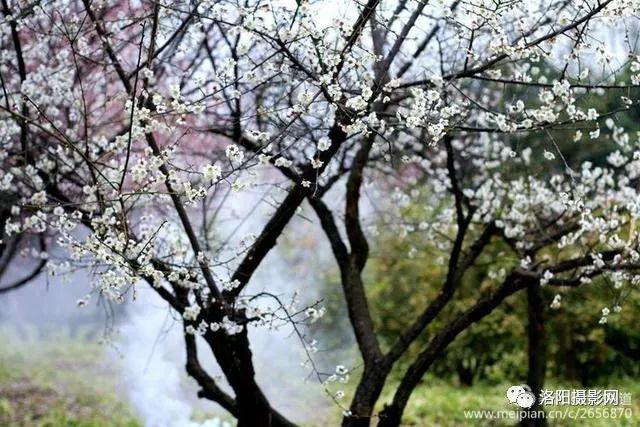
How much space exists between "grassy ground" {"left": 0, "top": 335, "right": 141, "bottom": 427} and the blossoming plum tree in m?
3.44

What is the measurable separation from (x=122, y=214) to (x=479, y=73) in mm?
1775

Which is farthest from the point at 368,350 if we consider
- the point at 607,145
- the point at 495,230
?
the point at 607,145

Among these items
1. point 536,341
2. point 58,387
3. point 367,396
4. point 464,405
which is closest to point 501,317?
point 464,405

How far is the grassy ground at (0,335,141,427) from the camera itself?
8.62 metres

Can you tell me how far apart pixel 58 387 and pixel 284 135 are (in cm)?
837

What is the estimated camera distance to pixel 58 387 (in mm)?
11008

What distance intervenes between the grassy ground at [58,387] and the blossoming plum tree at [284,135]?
3.44 metres

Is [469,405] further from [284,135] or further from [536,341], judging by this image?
[284,135]

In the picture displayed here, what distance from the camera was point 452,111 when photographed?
3.39 metres

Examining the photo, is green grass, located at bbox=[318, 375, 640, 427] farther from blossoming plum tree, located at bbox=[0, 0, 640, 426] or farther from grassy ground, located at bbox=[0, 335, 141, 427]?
grassy ground, located at bbox=[0, 335, 141, 427]

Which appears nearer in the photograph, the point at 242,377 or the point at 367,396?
the point at 242,377

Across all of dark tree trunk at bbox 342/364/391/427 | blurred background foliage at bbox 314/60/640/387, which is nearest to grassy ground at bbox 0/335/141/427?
blurred background foliage at bbox 314/60/640/387

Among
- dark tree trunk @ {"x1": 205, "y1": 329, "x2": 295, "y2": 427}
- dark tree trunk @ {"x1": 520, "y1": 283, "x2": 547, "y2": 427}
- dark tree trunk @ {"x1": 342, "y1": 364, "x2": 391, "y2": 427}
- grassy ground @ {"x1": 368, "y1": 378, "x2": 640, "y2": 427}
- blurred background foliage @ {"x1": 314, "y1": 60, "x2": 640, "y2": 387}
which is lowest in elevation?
dark tree trunk @ {"x1": 205, "y1": 329, "x2": 295, "y2": 427}

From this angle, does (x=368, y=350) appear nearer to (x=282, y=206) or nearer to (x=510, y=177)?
(x=282, y=206)
